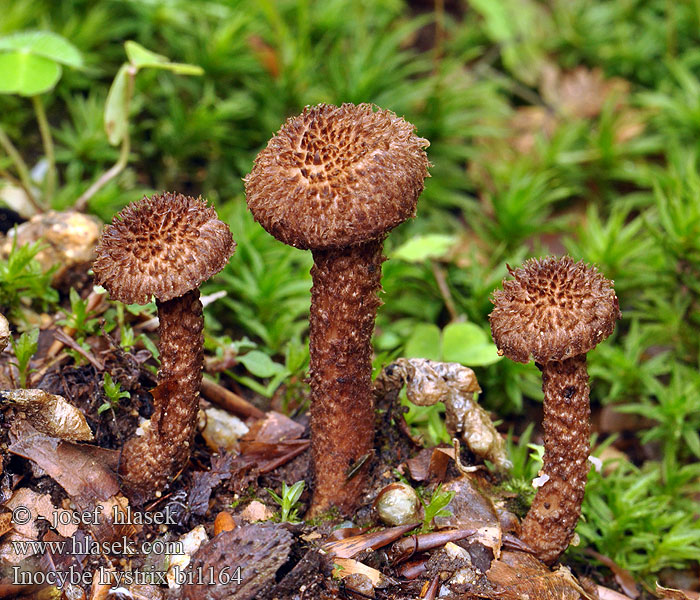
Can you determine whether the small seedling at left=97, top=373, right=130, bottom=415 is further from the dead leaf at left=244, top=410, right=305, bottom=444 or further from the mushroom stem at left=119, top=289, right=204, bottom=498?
the dead leaf at left=244, top=410, right=305, bottom=444

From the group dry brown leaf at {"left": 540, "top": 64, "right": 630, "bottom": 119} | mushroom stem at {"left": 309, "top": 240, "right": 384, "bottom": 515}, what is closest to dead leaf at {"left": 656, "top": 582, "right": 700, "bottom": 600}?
mushroom stem at {"left": 309, "top": 240, "right": 384, "bottom": 515}

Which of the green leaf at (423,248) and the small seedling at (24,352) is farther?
the green leaf at (423,248)

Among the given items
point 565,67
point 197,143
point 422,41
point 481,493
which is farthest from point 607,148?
point 481,493

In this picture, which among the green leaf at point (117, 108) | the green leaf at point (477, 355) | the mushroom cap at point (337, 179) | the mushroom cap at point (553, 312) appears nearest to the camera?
the mushroom cap at point (337, 179)

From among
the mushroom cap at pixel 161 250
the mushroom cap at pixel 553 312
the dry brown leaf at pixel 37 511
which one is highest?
the mushroom cap at pixel 161 250

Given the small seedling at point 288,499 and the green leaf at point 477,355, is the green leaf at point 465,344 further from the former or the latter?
the small seedling at point 288,499

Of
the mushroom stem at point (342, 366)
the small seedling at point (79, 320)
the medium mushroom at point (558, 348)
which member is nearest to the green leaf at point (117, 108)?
the small seedling at point (79, 320)

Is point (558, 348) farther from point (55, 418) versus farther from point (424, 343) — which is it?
point (55, 418)
